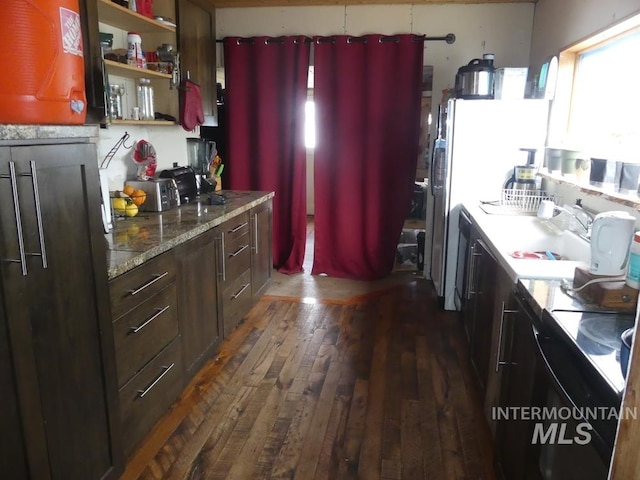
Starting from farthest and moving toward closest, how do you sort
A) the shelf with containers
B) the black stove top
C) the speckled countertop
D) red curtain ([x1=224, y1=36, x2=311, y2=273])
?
red curtain ([x1=224, y1=36, x2=311, y2=273]) → the shelf with containers → the speckled countertop → the black stove top

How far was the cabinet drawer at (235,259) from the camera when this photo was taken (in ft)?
9.91

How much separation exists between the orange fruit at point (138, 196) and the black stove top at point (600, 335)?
2359 millimetres

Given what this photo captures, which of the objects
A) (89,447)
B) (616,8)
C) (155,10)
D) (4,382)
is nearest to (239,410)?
(89,447)

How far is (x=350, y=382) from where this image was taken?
8.86 feet

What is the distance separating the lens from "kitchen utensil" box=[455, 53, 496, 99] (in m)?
3.38

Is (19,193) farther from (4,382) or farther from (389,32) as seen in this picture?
(389,32)

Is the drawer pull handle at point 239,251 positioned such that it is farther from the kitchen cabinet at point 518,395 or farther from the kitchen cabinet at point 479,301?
the kitchen cabinet at point 518,395

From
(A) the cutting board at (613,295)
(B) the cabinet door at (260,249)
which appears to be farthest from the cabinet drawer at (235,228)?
(A) the cutting board at (613,295)

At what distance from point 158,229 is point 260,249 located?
4.44ft

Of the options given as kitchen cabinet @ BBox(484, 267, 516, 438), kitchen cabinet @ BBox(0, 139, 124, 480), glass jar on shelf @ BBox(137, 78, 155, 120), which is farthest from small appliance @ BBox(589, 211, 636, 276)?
glass jar on shelf @ BBox(137, 78, 155, 120)

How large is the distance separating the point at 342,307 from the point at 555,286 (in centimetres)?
231

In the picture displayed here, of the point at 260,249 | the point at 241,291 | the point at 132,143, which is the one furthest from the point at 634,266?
the point at 132,143

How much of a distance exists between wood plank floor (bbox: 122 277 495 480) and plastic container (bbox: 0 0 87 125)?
1.42 m

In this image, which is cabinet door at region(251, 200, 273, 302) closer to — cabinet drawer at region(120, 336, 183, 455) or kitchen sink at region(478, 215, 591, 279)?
cabinet drawer at region(120, 336, 183, 455)
